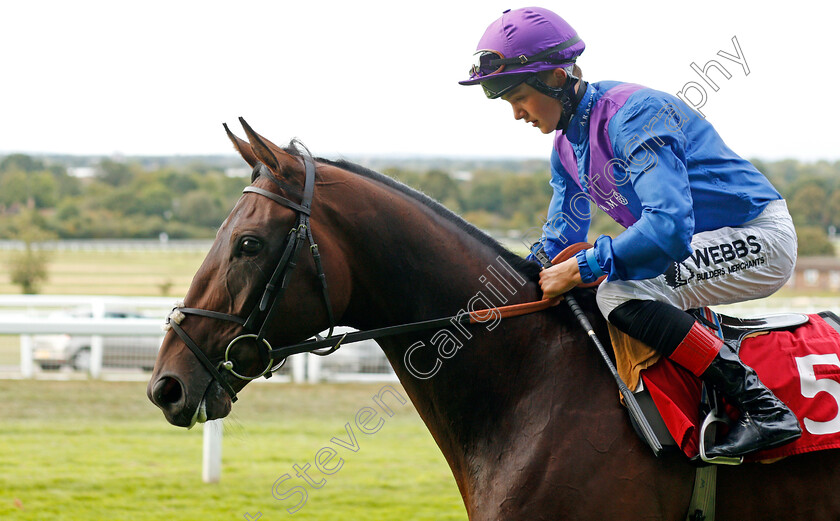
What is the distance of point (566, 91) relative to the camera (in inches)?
93.3

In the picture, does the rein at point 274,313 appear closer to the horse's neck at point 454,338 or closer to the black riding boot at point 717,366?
the horse's neck at point 454,338

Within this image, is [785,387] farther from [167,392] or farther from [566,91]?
[167,392]

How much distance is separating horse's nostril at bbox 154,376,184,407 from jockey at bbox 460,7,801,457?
3.70 ft

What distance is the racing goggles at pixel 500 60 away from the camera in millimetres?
2305

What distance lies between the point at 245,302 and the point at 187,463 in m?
4.66

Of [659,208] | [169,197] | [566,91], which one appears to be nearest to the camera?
[659,208]

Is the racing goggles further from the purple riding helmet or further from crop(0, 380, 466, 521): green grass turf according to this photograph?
crop(0, 380, 466, 521): green grass turf

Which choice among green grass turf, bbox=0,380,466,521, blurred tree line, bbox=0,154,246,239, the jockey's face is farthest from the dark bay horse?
blurred tree line, bbox=0,154,246,239

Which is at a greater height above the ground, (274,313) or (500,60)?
(500,60)

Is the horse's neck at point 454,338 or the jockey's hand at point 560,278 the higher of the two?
the jockey's hand at point 560,278

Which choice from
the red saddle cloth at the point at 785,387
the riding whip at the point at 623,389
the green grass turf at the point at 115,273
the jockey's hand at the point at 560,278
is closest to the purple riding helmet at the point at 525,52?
the jockey's hand at the point at 560,278

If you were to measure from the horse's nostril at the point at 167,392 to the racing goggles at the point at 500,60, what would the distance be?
1.31m

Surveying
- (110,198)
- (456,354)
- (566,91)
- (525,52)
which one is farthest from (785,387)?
(110,198)

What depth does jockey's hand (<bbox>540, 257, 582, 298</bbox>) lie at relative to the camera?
2225mm
